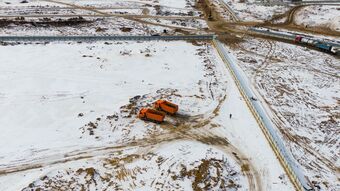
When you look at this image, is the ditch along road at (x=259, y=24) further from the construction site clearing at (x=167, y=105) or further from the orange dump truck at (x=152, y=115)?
the orange dump truck at (x=152, y=115)

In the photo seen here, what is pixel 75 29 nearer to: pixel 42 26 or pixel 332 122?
pixel 42 26

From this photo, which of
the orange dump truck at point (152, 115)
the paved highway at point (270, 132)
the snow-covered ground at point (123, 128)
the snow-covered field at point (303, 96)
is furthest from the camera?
the orange dump truck at point (152, 115)

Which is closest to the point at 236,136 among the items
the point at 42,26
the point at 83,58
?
the point at 83,58

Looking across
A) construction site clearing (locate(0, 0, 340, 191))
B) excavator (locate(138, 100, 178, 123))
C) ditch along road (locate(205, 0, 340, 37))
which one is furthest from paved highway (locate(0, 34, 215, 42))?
excavator (locate(138, 100, 178, 123))

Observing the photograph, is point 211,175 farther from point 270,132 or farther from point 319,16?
point 319,16

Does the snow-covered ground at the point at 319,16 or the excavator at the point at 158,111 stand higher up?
the snow-covered ground at the point at 319,16

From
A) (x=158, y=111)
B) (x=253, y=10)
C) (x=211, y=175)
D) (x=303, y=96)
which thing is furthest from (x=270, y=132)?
(x=253, y=10)

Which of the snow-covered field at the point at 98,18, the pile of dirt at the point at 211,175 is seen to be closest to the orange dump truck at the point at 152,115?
the pile of dirt at the point at 211,175

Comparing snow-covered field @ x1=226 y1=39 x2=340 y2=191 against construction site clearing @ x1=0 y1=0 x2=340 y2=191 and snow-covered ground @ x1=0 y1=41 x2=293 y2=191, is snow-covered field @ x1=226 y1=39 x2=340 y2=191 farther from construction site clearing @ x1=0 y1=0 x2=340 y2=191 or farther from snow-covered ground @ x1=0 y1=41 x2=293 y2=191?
snow-covered ground @ x1=0 y1=41 x2=293 y2=191
